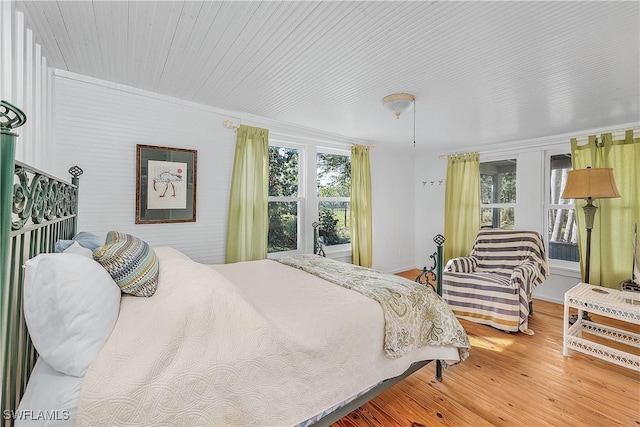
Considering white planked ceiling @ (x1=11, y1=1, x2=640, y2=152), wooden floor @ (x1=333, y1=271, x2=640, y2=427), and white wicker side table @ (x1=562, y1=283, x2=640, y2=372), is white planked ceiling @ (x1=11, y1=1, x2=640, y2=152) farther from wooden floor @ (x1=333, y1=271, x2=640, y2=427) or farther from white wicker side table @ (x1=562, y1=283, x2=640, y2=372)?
wooden floor @ (x1=333, y1=271, x2=640, y2=427)

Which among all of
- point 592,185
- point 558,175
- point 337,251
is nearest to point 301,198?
point 337,251

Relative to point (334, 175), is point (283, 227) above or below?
below

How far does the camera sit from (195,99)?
297cm

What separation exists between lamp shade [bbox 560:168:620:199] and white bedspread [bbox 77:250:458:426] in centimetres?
284

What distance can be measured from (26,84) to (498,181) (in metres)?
5.55

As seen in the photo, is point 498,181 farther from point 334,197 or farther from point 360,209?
point 334,197

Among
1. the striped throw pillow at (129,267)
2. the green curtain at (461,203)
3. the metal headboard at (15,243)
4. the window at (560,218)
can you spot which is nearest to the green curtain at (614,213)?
the window at (560,218)

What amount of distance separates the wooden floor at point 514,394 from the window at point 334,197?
8.22 ft

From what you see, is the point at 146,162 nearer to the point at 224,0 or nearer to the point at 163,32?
the point at 163,32

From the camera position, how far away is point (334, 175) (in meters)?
4.65

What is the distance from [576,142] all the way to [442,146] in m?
1.71

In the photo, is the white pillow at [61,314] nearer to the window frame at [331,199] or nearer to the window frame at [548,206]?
the window frame at [331,199]

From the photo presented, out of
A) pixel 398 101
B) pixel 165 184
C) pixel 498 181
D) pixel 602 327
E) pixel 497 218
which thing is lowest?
pixel 602 327

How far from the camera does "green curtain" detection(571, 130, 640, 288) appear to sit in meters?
3.37
